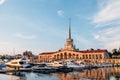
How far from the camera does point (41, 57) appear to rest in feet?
627

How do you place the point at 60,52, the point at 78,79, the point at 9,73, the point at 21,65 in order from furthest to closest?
the point at 60,52 < the point at 21,65 < the point at 9,73 < the point at 78,79

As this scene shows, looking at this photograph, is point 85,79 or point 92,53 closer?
point 85,79

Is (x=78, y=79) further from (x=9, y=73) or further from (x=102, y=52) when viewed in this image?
(x=102, y=52)

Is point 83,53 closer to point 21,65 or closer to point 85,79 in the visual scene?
point 21,65

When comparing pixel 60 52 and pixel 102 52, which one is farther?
pixel 60 52

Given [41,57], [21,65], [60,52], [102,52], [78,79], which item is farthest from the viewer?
[41,57]

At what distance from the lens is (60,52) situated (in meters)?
174

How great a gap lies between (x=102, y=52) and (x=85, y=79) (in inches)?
4711

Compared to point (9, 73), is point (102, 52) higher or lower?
higher

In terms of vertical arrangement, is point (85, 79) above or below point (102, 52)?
below

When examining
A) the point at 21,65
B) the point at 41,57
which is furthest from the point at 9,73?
the point at 41,57

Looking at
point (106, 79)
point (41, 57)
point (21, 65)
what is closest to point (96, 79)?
point (106, 79)

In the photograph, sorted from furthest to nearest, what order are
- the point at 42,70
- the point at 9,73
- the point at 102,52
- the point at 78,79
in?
the point at 102,52 → the point at 42,70 → the point at 9,73 → the point at 78,79

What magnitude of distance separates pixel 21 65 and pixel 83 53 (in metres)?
100.0
